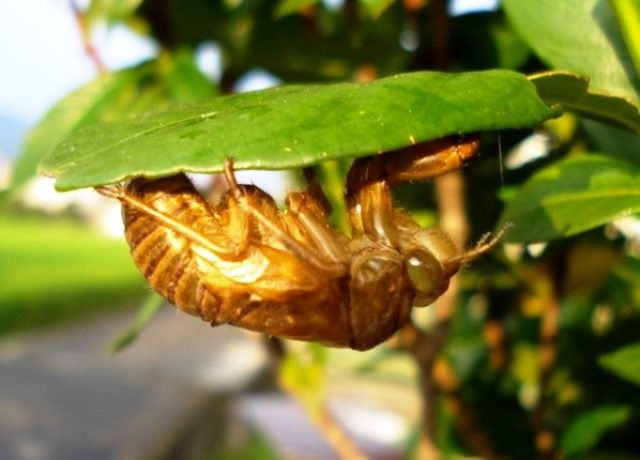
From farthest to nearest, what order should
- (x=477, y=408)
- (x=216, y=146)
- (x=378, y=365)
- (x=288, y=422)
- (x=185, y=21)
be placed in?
(x=288, y=422) → (x=378, y=365) → (x=477, y=408) → (x=185, y=21) → (x=216, y=146)

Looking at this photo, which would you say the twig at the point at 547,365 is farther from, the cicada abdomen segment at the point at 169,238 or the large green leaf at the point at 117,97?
the cicada abdomen segment at the point at 169,238

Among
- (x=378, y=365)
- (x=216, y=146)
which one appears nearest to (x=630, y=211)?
(x=216, y=146)

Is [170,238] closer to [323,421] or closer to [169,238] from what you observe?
[169,238]

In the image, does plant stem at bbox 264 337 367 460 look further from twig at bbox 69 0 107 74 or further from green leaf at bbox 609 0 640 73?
green leaf at bbox 609 0 640 73

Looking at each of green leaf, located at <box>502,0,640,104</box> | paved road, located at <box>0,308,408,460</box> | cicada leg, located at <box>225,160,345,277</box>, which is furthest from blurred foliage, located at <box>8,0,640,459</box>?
paved road, located at <box>0,308,408,460</box>

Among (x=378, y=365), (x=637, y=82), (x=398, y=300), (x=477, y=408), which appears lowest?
(x=378, y=365)

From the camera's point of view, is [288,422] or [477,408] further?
[288,422]

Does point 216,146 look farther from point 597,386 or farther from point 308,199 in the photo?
point 597,386
